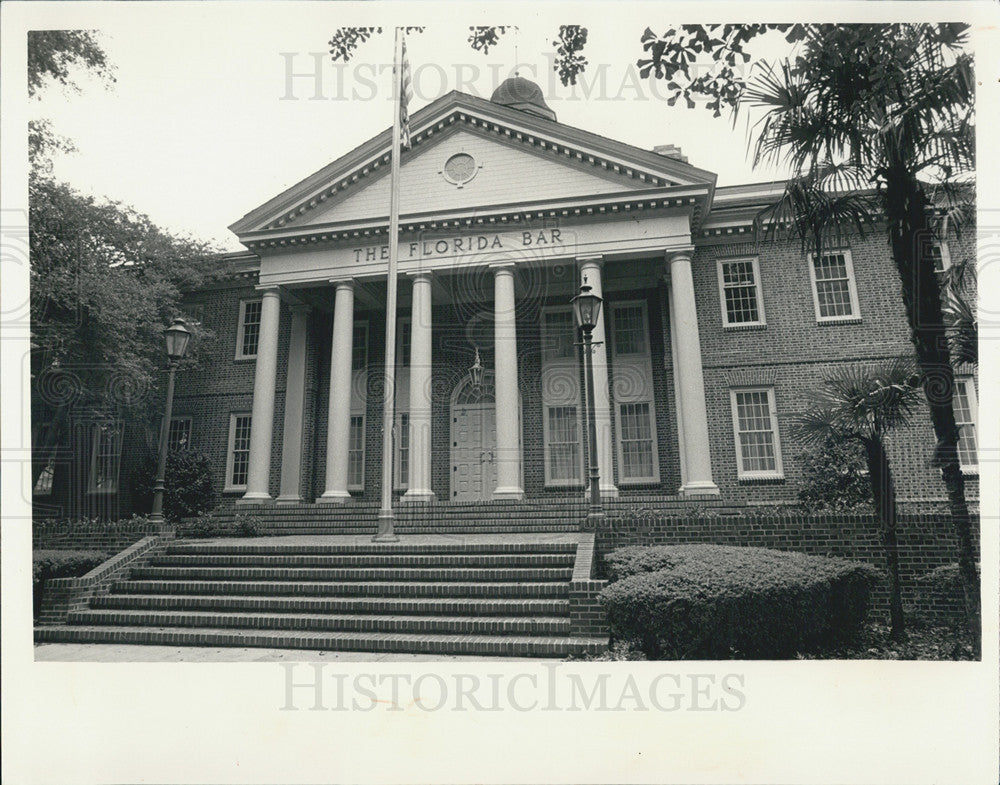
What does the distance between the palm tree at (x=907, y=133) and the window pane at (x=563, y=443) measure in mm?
10552

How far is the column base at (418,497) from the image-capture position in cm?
1520

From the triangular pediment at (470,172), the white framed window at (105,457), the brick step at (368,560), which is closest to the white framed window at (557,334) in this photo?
the triangular pediment at (470,172)

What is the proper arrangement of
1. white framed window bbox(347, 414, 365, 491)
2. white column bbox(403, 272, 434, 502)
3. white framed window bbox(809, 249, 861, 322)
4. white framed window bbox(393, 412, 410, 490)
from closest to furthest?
white column bbox(403, 272, 434, 502) < white framed window bbox(809, 249, 861, 322) < white framed window bbox(393, 412, 410, 490) < white framed window bbox(347, 414, 365, 491)

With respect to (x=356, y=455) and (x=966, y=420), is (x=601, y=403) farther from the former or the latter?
(x=966, y=420)

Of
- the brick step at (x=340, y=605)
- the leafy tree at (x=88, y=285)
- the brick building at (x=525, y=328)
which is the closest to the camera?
the brick step at (x=340, y=605)

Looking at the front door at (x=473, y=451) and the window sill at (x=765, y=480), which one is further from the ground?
the front door at (x=473, y=451)

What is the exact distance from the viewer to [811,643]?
7.90m

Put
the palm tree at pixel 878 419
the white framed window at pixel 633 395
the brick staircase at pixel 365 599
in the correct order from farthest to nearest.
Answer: the white framed window at pixel 633 395, the palm tree at pixel 878 419, the brick staircase at pixel 365 599

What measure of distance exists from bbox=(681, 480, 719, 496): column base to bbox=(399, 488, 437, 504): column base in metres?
5.66

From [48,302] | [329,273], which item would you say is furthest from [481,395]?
[48,302]

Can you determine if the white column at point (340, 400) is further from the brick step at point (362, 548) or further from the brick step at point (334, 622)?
the brick step at point (334, 622)

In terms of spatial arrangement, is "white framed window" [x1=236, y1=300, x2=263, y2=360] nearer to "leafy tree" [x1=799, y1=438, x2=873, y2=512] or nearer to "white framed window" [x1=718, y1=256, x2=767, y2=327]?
"white framed window" [x1=718, y1=256, x2=767, y2=327]

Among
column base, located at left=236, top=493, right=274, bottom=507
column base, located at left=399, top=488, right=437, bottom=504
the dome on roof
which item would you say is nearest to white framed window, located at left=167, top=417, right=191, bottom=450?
column base, located at left=236, top=493, right=274, bottom=507

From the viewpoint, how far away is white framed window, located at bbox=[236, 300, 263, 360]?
63.9 ft
